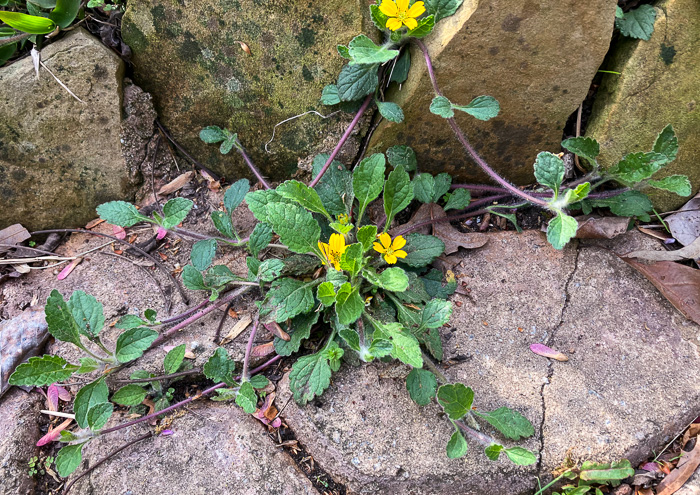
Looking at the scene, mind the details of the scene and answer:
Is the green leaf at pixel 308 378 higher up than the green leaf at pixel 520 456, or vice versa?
the green leaf at pixel 308 378

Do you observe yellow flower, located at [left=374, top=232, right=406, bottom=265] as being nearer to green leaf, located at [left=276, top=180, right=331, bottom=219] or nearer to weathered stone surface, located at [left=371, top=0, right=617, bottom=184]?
green leaf, located at [left=276, top=180, right=331, bottom=219]

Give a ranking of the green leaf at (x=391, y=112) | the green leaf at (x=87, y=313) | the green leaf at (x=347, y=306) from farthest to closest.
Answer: the green leaf at (x=391, y=112) → the green leaf at (x=87, y=313) → the green leaf at (x=347, y=306)

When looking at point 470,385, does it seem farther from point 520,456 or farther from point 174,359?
point 174,359

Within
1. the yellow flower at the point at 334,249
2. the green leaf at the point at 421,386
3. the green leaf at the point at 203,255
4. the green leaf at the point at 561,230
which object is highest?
the green leaf at the point at 561,230

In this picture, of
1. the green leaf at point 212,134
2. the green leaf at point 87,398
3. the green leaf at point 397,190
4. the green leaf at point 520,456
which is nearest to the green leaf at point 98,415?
the green leaf at point 87,398

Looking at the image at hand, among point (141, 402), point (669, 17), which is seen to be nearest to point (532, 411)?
point (141, 402)

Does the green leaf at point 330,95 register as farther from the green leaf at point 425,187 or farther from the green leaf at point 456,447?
the green leaf at point 456,447
